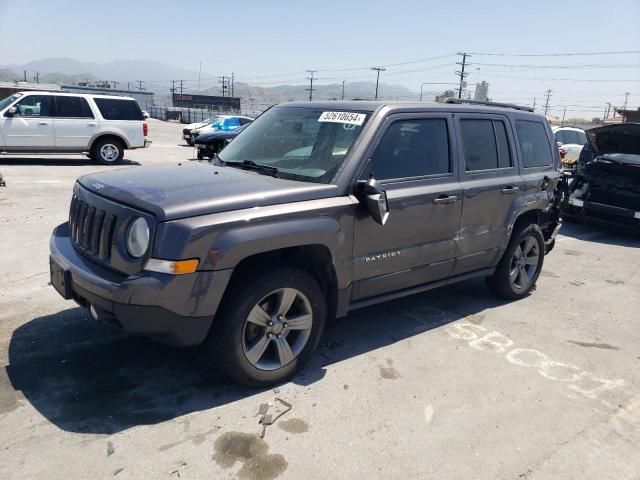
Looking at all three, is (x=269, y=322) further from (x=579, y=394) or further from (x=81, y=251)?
(x=579, y=394)

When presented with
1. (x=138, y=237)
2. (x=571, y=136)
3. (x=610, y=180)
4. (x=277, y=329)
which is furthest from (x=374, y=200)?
(x=571, y=136)

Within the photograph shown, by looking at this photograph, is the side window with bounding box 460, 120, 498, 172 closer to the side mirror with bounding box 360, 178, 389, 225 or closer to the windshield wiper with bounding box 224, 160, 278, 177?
the side mirror with bounding box 360, 178, 389, 225

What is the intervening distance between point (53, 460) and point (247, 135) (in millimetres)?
2917

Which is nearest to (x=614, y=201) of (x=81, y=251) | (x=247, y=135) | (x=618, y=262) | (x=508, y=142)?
(x=618, y=262)

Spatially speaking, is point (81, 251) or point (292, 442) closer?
point (292, 442)

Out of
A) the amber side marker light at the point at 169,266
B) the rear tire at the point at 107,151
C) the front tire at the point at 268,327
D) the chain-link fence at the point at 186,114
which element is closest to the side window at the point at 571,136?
the rear tire at the point at 107,151

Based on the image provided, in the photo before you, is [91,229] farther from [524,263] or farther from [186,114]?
[186,114]

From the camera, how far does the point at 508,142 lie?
16.5ft

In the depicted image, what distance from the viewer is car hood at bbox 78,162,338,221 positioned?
3.00m

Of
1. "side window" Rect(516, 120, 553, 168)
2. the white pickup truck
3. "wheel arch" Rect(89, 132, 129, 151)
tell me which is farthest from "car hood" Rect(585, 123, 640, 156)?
"wheel arch" Rect(89, 132, 129, 151)

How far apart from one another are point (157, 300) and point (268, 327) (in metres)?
0.80

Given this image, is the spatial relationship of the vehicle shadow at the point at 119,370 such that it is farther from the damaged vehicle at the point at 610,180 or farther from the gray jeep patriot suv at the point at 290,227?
the damaged vehicle at the point at 610,180

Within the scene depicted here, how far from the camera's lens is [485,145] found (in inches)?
187

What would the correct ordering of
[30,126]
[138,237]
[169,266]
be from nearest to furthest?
[169,266], [138,237], [30,126]
